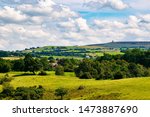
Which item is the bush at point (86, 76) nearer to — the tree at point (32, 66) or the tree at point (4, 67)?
Result: the tree at point (32, 66)

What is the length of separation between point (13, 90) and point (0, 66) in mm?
55068

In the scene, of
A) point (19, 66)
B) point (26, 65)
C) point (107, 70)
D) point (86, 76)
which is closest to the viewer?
point (86, 76)

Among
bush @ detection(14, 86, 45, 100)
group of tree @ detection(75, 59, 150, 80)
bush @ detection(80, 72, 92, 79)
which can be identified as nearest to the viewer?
bush @ detection(14, 86, 45, 100)

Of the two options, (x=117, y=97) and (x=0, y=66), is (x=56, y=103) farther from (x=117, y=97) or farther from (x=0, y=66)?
(x=0, y=66)

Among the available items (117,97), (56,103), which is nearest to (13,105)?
(56,103)

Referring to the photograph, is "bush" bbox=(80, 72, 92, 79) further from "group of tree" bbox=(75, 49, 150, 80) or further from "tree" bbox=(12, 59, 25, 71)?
"tree" bbox=(12, 59, 25, 71)

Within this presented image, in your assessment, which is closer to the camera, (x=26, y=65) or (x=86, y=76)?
(x=86, y=76)

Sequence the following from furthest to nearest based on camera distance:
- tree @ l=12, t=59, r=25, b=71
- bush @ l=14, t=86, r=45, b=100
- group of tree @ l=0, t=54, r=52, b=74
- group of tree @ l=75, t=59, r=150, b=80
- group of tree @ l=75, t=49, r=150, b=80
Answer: tree @ l=12, t=59, r=25, b=71 < group of tree @ l=0, t=54, r=52, b=74 < group of tree @ l=75, t=49, r=150, b=80 < group of tree @ l=75, t=59, r=150, b=80 < bush @ l=14, t=86, r=45, b=100

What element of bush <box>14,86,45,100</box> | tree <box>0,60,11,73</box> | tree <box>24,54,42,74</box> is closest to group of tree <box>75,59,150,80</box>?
tree <box>24,54,42,74</box>

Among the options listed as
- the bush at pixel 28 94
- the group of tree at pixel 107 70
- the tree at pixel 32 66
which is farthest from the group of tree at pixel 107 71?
the bush at pixel 28 94

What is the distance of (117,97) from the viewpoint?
57.6 metres

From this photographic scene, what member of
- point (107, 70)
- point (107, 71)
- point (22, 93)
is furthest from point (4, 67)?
point (22, 93)

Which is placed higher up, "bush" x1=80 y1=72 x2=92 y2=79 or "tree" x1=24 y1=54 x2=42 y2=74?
"tree" x1=24 y1=54 x2=42 y2=74

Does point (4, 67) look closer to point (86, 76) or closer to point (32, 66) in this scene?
point (32, 66)
